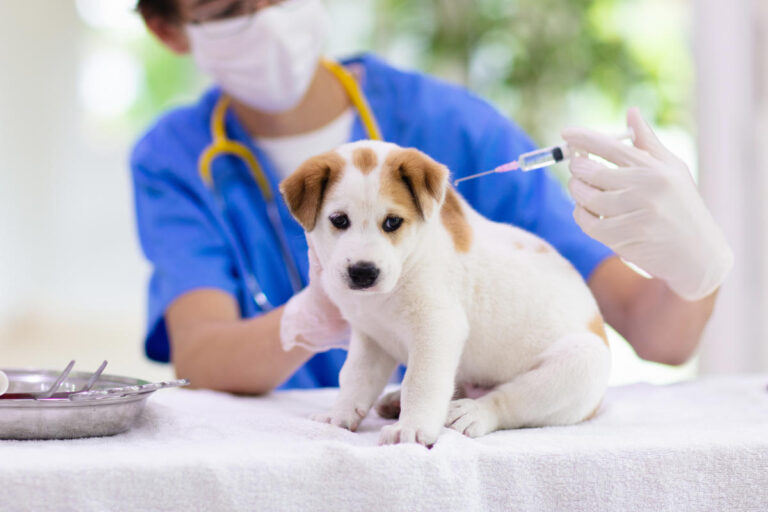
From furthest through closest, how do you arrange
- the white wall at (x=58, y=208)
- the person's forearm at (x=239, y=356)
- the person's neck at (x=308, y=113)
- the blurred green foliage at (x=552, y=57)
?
1. the white wall at (x=58, y=208)
2. the blurred green foliage at (x=552, y=57)
3. the person's neck at (x=308, y=113)
4. the person's forearm at (x=239, y=356)

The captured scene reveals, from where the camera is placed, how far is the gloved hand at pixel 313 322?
41.8 inches

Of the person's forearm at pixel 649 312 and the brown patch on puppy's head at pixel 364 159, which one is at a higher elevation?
the brown patch on puppy's head at pixel 364 159

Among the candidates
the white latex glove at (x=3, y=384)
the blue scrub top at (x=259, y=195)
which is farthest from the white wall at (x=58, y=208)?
the white latex glove at (x=3, y=384)

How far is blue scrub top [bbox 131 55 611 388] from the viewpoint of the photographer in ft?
4.96

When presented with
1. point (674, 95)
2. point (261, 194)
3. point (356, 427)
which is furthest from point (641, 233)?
point (674, 95)

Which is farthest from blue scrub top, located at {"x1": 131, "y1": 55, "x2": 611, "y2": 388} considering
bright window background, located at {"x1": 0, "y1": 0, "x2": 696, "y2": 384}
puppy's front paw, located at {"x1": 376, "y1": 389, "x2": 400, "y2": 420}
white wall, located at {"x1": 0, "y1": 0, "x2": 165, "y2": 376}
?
white wall, located at {"x1": 0, "y1": 0, "x2": 165, "y2": 376}

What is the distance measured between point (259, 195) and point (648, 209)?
2.95 ft

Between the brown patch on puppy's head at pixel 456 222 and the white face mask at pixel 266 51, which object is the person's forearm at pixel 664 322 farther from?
the white face mask at pixel 266 51

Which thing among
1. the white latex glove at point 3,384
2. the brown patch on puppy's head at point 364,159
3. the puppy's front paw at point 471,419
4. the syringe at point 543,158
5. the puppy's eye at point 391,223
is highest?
the brown patch on puppy's head at point 364,159

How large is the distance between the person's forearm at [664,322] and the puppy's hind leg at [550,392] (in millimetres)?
403

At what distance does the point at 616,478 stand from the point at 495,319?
25cm

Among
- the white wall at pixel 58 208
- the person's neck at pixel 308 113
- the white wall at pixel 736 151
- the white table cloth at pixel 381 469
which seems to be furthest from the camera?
the white wall at pixel 58 208

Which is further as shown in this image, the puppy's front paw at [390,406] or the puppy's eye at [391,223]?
the puppy's front paw at [390,406]

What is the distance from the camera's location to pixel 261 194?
63.9 inches
